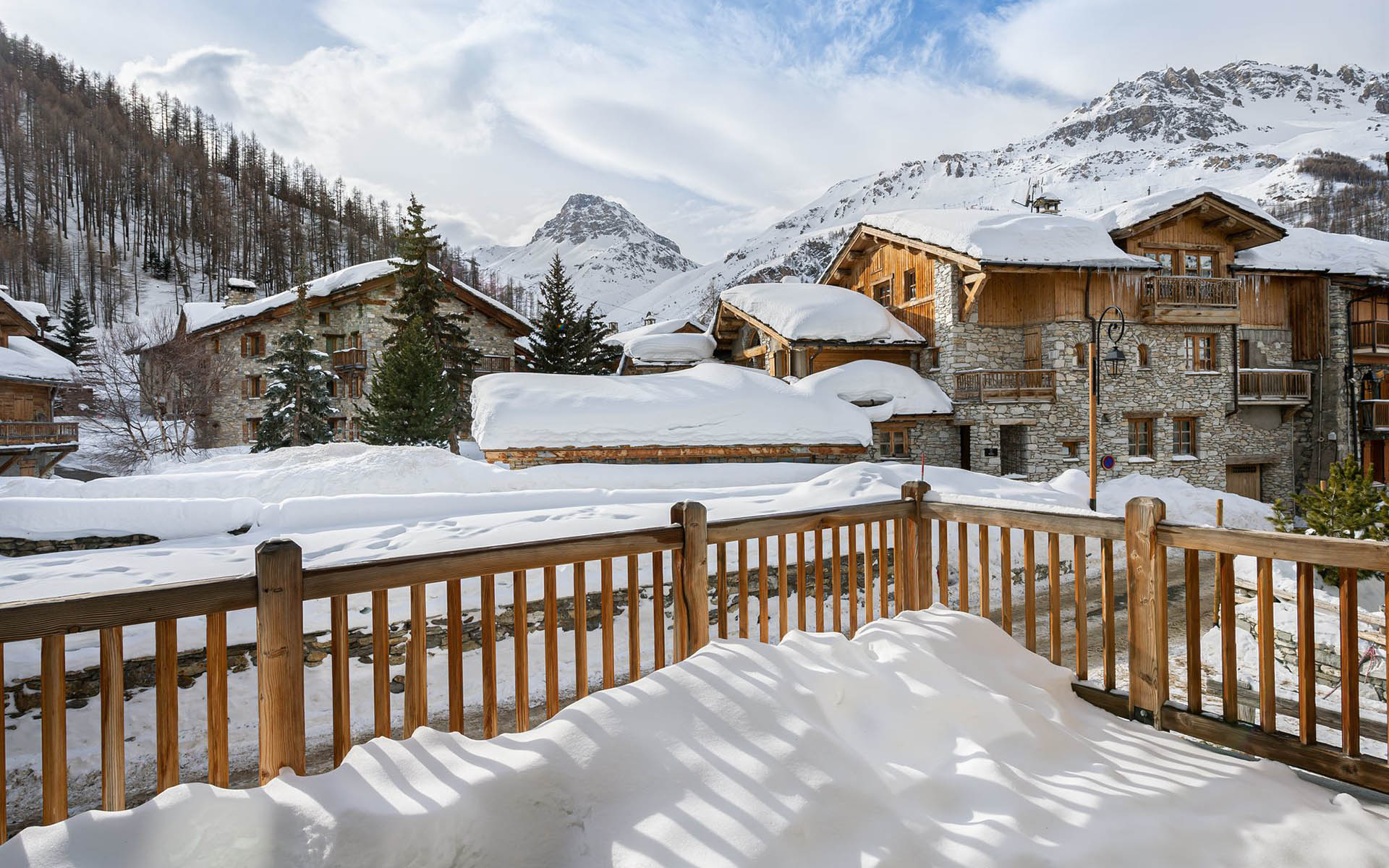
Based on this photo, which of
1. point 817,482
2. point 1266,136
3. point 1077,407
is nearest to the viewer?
point 817,482

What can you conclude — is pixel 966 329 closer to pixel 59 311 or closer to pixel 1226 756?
pixel 1226 756

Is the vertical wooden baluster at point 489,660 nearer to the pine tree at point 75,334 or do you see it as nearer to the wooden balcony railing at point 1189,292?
the wooden balcony railing at point 1189,292

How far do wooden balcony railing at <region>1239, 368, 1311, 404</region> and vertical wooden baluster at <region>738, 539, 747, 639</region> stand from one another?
77.2 ft

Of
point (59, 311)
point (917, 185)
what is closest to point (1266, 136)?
point (917, 185)

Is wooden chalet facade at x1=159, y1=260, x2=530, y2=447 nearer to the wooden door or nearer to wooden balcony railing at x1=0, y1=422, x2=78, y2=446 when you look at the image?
wooden balcony railing at x1=0, y1=422, x2=78, y2=446

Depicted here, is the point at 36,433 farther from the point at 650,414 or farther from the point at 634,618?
the point at 634,618

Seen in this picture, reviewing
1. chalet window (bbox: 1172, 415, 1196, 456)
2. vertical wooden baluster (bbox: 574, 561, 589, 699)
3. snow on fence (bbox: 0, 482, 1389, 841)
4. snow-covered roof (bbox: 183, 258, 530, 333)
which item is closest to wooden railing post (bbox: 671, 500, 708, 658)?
snow on fence (bbox: 0, 482, 1389, 841)

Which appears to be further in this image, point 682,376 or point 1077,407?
point 1077,407

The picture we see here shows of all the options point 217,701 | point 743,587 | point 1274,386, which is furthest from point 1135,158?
point 217,701

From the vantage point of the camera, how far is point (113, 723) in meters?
2.09

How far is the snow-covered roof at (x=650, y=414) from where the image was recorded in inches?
484

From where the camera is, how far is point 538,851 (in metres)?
1.82

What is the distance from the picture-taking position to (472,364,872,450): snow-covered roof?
A: 1228 centimetres

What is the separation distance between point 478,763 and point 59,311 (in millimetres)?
57054
